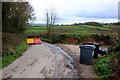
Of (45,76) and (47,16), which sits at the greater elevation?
(47,16)

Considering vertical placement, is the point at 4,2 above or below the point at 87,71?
above

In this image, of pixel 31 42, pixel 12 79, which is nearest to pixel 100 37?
pixel 31 42

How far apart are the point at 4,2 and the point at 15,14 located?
353 centimetres

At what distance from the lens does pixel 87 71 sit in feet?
17.1

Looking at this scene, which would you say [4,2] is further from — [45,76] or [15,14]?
[45,76]

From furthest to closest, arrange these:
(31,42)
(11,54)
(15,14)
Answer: (31,42) → (15,14) → (11,54)

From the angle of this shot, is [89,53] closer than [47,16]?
Yes

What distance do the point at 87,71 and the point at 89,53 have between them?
1130mm

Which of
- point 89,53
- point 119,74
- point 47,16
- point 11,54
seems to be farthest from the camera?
point 47,16

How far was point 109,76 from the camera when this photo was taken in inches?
162

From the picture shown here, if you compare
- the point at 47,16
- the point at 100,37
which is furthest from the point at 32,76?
the point at 47,16

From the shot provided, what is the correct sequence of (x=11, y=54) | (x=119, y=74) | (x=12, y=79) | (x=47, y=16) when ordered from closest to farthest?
1. (x=119, y=74)
2. (x=12, y=79)
3. (x=11, y=54)
4. (x=47, y=16)

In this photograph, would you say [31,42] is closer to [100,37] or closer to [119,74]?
[100,37]

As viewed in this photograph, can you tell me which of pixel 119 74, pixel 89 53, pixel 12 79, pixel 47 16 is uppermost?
pixel 47 16
